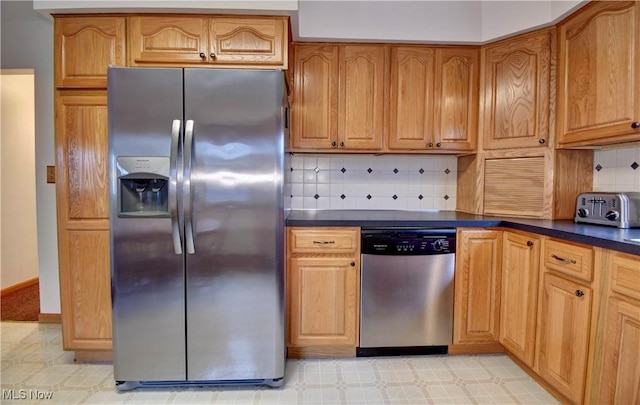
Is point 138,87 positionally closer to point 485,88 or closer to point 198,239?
point 198,239

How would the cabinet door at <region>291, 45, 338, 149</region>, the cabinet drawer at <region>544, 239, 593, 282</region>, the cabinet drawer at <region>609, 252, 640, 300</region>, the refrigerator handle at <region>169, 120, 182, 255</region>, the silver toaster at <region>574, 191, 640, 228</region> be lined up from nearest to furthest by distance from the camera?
the cabinet drawer at <region>609, 252, 640, 300</region>, the cabinet drawer at <region>544, 239, 593, 282</region>, the refrigerator handle at <region>169, 120, 182, 255</region>, the silver toaster at <region>574, 191, 640, 228</region>, the cabinet door at <region>291, 45, 338, 149</region>

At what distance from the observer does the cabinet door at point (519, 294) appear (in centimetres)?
175

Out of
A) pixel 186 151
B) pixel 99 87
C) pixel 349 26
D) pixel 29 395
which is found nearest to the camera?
pixel 186 151

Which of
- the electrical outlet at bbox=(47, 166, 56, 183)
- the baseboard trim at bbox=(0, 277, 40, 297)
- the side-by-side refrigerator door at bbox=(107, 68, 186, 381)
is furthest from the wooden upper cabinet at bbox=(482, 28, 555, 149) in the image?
the baseboard trim at bbox=(0, 277, 40, 297)

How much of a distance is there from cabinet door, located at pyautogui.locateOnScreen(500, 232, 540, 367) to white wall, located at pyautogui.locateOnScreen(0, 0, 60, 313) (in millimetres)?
3106

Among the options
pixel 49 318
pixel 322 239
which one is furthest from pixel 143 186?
pixel 49 318

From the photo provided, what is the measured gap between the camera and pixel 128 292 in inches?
65.9

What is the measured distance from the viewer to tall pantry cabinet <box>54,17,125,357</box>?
183 centimetres

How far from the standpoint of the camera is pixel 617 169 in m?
1.98

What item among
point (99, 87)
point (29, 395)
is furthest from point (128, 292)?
point (99, 87)

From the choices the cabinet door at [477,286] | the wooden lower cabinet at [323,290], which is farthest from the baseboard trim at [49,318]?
the cabinet door at [477,286]

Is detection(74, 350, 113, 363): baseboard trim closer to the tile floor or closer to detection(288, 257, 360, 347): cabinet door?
the tile floor

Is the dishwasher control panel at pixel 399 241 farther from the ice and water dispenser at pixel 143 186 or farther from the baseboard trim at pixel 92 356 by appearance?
the baseboard trim at pixel 92 356

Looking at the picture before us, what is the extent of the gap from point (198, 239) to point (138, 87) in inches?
31.5
